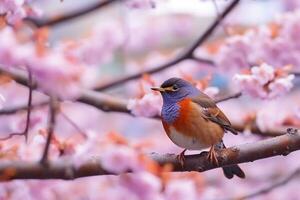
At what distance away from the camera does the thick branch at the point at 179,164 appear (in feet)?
6.19

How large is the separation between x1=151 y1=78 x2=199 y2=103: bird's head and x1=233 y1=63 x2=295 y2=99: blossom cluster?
0.36 metres

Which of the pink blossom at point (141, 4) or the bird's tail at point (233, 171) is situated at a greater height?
the pink blossom at point (141, 4)

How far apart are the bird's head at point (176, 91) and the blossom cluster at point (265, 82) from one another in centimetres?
36

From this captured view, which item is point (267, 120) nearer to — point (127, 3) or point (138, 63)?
point (127, 3)

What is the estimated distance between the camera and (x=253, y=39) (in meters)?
3.49

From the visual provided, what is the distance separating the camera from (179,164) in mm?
2080

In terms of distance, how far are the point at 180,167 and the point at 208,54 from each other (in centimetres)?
200

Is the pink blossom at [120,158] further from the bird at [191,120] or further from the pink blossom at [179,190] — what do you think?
the bird at [191,120]

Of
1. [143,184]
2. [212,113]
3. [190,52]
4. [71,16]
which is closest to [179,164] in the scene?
[143,184]

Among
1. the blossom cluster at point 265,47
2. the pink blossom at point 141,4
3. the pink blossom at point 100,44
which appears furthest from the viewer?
the pink blossom at point 100,44

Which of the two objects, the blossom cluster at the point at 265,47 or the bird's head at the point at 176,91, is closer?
the bird's head at the point at 176,91

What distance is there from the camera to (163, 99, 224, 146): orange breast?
2.42 meters

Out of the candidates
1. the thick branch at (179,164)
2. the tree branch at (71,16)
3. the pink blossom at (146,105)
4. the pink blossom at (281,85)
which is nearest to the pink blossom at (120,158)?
the thick branch at (179,164)

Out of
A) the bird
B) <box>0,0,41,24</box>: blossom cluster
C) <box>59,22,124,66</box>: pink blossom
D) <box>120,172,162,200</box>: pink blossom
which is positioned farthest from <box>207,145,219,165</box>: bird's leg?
<box>59,22,124,66</box>: pink blossom
